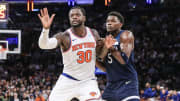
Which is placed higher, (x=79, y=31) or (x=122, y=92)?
(x=79, y=31)

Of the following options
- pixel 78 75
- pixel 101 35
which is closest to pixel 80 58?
pixel 78 75

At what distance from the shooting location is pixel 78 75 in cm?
535

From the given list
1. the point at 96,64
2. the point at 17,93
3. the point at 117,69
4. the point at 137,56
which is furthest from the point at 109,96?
the point at 137,56

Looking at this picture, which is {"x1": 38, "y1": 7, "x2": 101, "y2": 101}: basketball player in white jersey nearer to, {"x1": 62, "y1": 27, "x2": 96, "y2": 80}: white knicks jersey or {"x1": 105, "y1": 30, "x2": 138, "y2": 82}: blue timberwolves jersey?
{"x1": 62, "y1": 27, "x2": 96, "y2": 80}: white knicks jersey

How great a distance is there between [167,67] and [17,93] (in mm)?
7923

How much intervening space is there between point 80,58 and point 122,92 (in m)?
0.99

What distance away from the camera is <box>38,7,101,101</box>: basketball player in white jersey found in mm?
5250

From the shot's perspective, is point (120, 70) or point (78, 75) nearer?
point (120, 70)

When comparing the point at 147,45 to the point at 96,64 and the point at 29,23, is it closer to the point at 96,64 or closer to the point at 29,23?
the point at 29,23

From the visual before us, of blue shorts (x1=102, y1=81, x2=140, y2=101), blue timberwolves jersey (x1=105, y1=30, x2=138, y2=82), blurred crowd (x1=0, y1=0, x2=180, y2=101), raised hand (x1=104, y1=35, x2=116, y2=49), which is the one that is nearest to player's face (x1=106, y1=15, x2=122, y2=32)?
blue timberwolves jersey (x1=105, y1=30, x2=138, y2=82)

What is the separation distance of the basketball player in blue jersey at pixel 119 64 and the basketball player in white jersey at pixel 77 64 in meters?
0.35

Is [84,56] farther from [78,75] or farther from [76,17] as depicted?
[76,17]

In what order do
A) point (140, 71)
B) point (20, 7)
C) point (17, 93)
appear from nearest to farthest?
point (17, 93)
point (20, 7)
point (140, 71)

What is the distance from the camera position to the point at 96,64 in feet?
18.4
